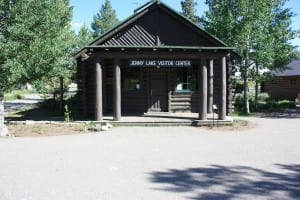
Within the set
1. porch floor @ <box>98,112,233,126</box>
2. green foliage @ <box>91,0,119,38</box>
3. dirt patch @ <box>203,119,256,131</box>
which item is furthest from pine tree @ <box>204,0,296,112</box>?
green foliage @ <box>91,0,119,38</box>

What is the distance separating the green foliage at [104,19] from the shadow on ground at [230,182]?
243 ft

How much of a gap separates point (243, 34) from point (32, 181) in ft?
58.2

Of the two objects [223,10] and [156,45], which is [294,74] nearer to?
[223,10]

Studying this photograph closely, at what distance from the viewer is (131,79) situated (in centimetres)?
2139

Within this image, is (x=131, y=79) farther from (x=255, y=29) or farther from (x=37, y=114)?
(x=255, y=29)

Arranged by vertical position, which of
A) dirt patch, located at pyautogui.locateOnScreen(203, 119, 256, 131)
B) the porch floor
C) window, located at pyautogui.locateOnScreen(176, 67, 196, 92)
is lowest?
dirt patch, located at pyautogui.locateOnScreen(203, 119, 256, 131)

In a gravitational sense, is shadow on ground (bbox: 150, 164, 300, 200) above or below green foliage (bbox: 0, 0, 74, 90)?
below

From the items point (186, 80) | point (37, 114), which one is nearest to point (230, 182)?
point (186, 80)

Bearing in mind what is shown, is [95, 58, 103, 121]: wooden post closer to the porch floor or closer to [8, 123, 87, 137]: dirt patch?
the porch floor

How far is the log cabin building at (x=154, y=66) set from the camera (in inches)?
706

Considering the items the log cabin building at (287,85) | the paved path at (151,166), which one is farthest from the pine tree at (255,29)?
the log cabin building at (287,85)

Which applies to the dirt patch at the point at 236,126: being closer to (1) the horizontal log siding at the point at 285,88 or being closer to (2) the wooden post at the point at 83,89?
(2) the wooden post at the point at 83,89

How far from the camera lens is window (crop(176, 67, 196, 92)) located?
70.7 ft

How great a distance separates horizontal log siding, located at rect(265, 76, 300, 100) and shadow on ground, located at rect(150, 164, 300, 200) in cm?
2802
